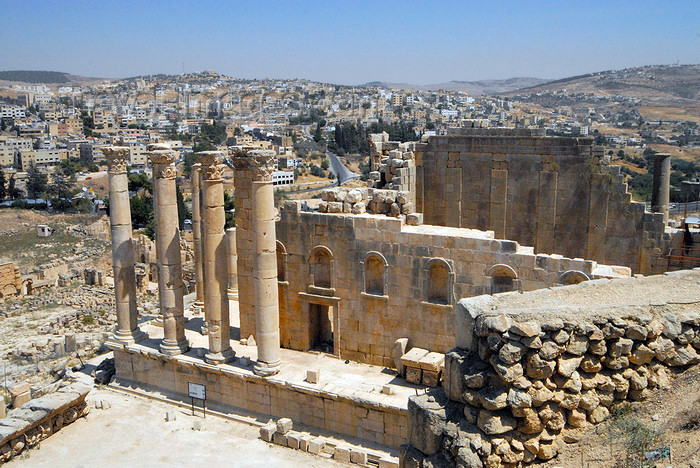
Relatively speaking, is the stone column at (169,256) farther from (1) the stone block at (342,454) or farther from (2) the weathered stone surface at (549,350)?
(2) the weathered stone surface at (549,350)

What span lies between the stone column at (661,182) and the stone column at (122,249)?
15057 millimetres

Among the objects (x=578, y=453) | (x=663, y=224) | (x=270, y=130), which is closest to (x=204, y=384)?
(x=578, y=453)

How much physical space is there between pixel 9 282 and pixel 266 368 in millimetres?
26271

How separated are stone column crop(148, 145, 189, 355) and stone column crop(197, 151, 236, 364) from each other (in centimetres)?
100

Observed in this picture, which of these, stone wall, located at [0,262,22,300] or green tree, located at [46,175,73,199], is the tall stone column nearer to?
stone wall, located at [0,262,22,300]

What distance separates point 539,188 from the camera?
62.7 ft

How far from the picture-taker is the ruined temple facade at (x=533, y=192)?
17.5 meters

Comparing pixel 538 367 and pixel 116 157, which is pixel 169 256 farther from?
pixel 538 367

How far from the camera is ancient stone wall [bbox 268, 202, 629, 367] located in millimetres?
14625

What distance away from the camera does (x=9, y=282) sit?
35688 mm

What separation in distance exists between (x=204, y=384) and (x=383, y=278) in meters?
5.39

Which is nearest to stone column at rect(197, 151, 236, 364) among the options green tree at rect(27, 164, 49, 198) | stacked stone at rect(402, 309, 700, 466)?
stacked stone at rect(402, 309, 700, 466)

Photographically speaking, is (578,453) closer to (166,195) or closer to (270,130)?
(166,195)

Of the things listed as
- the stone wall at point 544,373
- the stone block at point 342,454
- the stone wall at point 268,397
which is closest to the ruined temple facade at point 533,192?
the stone wall at point 268,397
